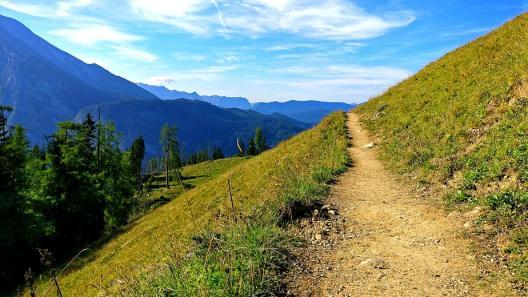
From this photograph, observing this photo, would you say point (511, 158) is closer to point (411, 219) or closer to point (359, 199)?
point (411, 219)

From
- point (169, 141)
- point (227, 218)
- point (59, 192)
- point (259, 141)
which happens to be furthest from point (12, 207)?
point (259, 141)

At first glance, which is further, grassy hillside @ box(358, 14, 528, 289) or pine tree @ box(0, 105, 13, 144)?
pine tree @ box(0, 105, 13, 144)

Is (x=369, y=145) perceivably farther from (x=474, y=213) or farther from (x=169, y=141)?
(x=169, y=141)

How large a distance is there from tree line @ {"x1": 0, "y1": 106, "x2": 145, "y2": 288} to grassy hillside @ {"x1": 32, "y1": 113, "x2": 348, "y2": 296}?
37.1 feet

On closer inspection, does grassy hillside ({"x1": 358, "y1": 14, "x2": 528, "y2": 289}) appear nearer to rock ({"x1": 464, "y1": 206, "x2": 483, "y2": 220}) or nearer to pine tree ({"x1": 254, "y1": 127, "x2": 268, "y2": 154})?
rock ({"x1": 464, "y1": 206, "x2": 483, "y2": 220})

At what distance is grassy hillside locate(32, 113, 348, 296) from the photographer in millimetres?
9172

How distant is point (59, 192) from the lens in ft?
164

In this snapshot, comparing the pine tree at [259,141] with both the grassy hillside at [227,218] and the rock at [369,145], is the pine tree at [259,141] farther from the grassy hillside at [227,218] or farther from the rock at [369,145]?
the rock at [369,145]

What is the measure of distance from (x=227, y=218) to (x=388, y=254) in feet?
15.9

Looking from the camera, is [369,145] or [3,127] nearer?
[369,145]

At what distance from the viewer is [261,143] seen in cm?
16162

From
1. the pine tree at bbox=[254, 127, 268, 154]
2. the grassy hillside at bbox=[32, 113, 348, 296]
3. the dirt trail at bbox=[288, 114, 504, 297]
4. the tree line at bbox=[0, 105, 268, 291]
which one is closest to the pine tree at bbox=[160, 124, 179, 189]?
the tree line at bbox=[0, 105, 268, 291]

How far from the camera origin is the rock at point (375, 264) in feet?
28.8

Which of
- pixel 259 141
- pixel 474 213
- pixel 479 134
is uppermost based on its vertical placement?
pixel 479 134
